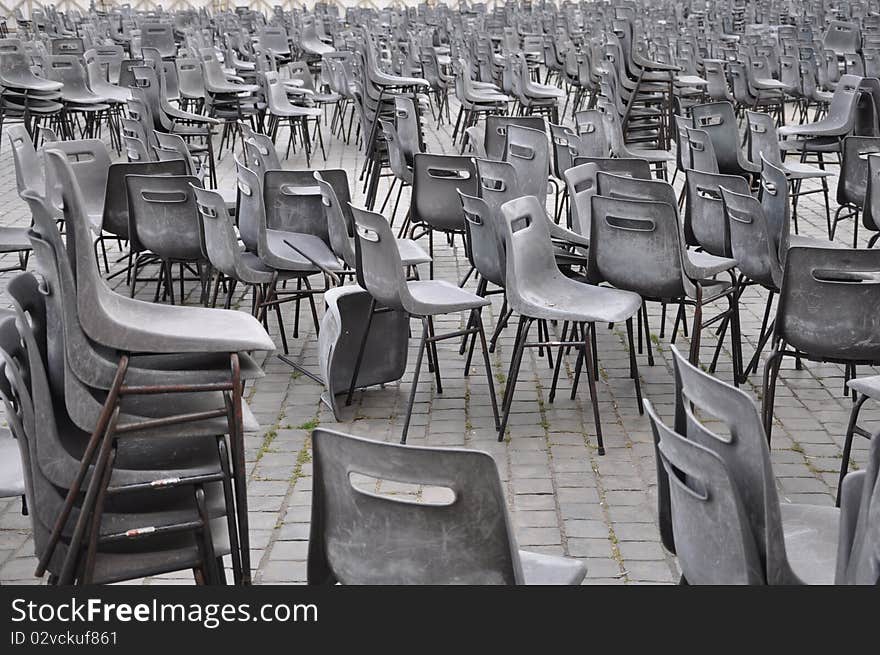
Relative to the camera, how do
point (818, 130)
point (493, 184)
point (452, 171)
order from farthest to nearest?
point (818, 130) < point (452, 171) < point (493, 184)

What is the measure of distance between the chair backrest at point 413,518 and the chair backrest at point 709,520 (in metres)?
0.42

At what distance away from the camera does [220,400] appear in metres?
3.11

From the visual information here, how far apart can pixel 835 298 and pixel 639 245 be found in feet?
3.35

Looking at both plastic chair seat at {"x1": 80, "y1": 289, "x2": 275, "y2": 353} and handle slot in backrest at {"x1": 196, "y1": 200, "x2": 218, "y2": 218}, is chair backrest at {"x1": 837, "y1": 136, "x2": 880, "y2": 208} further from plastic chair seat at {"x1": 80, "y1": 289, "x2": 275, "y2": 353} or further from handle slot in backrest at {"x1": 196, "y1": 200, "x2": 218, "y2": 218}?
plastic chair seat at {"x1": 80, "y1": 289, "x2": 275, "y2": 353}

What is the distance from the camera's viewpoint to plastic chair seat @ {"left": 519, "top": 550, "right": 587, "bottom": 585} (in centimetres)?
271

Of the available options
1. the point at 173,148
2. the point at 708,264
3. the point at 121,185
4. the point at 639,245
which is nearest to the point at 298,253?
the point at 121,185

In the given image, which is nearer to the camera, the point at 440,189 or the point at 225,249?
the point at 225,249

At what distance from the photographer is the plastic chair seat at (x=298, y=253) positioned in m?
5.77

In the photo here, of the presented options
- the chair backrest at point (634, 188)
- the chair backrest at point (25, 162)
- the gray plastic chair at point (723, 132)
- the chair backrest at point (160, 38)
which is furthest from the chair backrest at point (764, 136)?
the chair backrest at point (160, 38)

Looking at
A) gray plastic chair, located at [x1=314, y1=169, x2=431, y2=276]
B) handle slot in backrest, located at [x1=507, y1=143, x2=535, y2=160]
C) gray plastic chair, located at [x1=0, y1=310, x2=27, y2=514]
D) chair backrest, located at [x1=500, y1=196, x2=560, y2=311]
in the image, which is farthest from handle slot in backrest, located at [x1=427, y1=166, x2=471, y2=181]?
gray plastic chair, located at [x1=0, y1=310, x2=27, y2=514]

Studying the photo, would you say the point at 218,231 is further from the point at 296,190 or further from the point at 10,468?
the point at 10,468

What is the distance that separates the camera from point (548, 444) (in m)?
4.94

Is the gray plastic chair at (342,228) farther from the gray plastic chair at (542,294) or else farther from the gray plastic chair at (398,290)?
the gray plastic chair at (542,294)

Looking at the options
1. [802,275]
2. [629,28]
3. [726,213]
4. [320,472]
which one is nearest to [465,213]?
[726,213]
